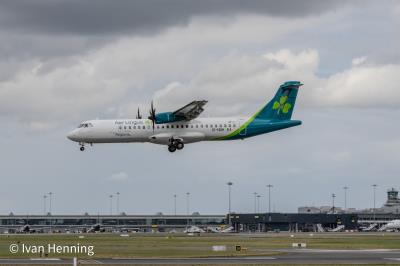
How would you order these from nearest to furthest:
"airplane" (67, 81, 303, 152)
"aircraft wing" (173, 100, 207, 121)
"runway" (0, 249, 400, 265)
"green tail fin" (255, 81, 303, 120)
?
"runway" (0, 249, 400, 265), "aircraft wing" (173, 100, 207, 121), "airplane" (67, 81, 303, 152), "green tail fin" (255, 81, 303, 120)

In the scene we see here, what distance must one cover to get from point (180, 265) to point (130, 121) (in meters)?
44.8

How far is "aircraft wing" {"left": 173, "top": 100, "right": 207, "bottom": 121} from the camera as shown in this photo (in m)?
102

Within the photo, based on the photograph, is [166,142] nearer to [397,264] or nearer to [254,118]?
[254,118]

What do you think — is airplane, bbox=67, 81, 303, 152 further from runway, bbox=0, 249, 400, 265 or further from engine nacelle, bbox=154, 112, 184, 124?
runway, bbox=0, 249, 400, 265

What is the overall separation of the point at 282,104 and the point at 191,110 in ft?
43.7

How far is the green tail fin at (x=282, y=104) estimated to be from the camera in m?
107

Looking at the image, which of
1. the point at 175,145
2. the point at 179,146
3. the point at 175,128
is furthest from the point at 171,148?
the point at 175,128

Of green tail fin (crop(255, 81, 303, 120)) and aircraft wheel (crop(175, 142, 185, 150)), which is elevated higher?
green tail fin (crop(255, 81, 303, 120))

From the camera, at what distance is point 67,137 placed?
107 metres

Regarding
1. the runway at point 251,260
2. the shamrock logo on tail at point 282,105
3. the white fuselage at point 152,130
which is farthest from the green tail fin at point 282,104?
the runway at point 251,260

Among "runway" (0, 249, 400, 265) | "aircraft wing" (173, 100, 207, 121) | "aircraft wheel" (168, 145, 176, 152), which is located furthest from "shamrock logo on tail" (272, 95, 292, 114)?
"runway" (0, 249, 400, 265)

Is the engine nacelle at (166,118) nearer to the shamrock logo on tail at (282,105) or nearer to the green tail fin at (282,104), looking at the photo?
the green tail fin at (282,104)

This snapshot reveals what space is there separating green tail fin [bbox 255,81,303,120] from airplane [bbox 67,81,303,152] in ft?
1.21

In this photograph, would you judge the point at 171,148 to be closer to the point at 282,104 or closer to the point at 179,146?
the point at 179,146
